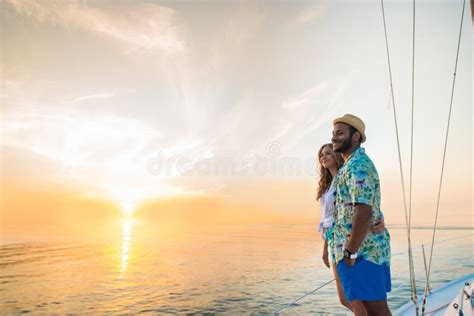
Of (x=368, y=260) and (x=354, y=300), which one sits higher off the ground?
(x=368, y=260)

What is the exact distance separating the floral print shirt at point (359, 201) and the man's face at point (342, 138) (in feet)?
0.22

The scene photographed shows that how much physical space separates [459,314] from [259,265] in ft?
33.1

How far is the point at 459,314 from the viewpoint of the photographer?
182 centimetres

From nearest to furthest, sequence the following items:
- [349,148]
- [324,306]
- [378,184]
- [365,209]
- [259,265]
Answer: [365,209] → [378,184] → [349,148] → [324,306] → [259,265]

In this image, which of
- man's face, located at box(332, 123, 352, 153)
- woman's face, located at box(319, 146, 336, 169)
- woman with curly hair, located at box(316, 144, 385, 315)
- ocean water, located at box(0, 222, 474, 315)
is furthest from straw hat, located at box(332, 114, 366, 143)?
ocean water, located at box(0, 222, 474, 315)

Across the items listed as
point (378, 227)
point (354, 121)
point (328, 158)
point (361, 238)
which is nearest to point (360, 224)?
point (361, 238)

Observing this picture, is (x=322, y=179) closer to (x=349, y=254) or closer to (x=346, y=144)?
(x=346, y=144)

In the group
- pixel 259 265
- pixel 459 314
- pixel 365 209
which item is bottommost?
pixel 259 265

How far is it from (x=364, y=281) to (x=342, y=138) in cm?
66

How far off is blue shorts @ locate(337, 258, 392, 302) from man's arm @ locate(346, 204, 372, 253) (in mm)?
120

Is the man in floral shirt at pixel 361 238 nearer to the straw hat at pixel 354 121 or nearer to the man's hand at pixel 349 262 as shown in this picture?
the man's hand at pixel 349 262

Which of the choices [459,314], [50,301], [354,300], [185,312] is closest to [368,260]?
[354,300]

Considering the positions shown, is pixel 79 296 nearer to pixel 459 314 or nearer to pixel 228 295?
pixel 228 295

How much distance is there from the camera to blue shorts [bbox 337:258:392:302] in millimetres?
1558
